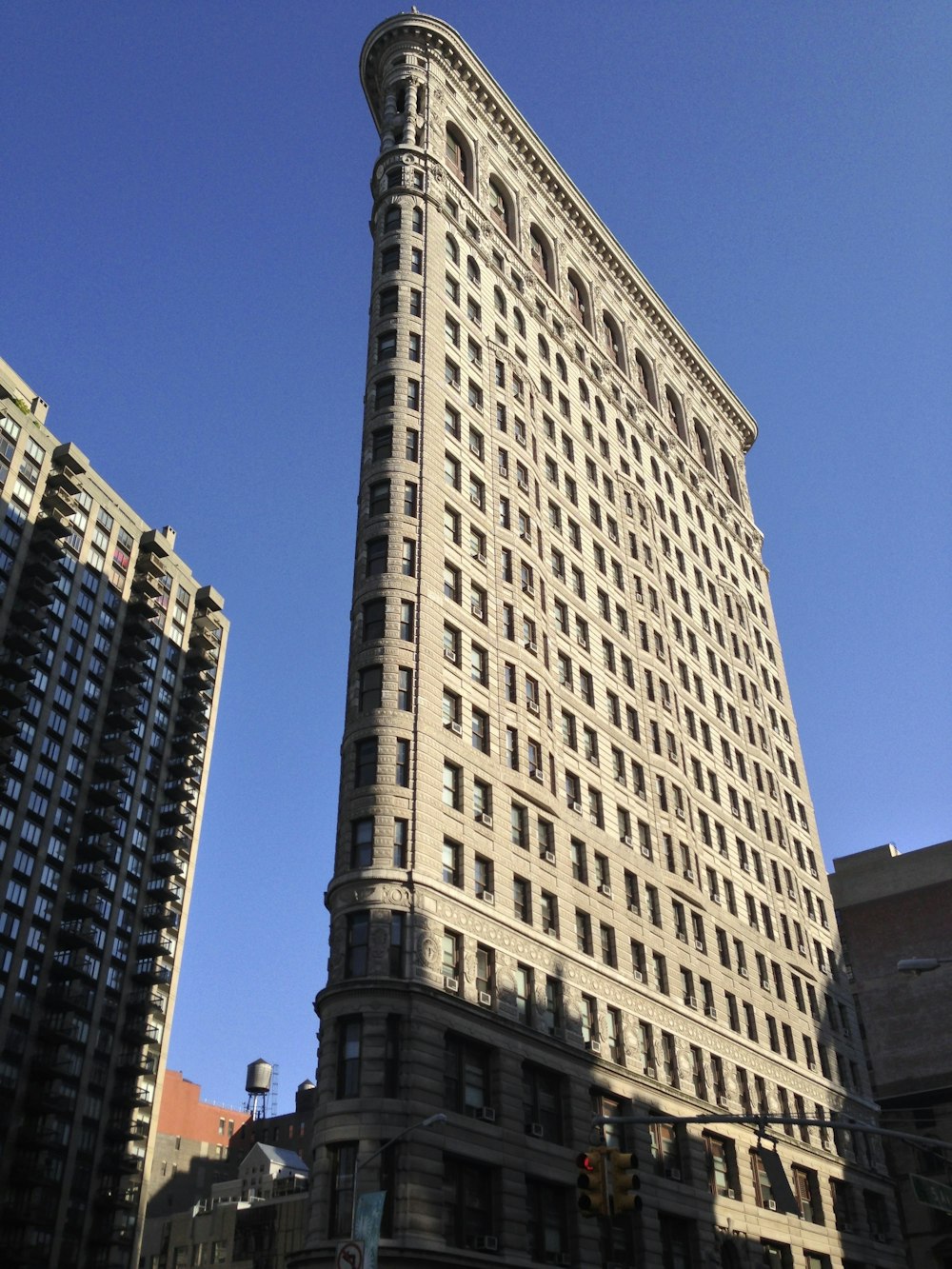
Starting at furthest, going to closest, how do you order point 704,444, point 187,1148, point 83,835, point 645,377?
point 187,1148, point 83,835, point 704,444, point 645,377

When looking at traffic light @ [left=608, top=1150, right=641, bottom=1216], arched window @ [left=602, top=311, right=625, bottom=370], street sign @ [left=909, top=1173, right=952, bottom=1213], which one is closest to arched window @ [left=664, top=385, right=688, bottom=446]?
arched window @ [left=602, top=311, right=625, bottom=370]

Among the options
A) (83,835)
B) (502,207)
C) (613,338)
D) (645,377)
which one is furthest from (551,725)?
(83,835)

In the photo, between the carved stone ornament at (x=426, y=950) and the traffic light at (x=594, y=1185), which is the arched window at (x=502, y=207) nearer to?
the carved stone ornament at (x=426, y=950)

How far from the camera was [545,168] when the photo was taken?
89.9 m

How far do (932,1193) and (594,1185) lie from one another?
757 inches

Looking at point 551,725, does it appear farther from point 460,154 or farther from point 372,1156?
point 460,154

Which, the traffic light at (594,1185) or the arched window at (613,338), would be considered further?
the arched window at (613,338)

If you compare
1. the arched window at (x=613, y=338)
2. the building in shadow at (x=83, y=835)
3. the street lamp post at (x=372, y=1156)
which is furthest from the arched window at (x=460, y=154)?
the street lamp post at (x=372, y=1156)

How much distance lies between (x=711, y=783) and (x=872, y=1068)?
1588 inches

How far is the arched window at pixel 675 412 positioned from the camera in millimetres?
98438

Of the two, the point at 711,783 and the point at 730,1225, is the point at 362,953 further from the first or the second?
the point at 711,783

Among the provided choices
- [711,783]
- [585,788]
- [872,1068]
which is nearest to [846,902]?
[872,1068]

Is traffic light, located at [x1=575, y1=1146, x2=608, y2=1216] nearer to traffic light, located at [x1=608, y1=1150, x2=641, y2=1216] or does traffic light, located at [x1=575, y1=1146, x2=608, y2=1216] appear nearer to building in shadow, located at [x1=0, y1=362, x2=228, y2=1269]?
traffic light, located at [x1=608, y1=1150, x2=641, y2=1216]

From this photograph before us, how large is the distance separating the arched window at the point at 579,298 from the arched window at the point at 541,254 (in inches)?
93.1
